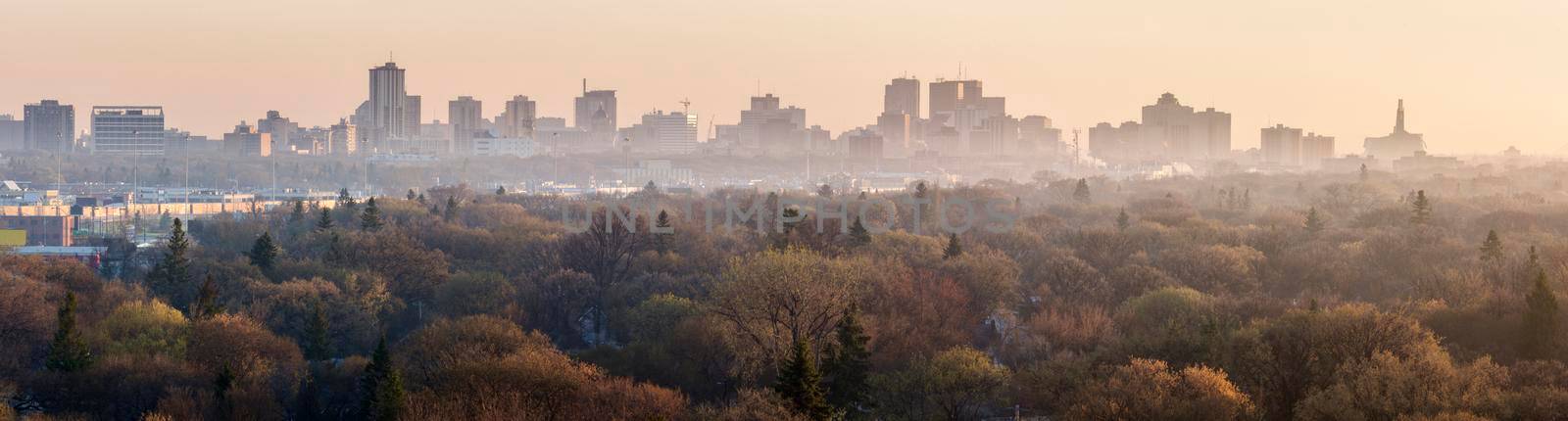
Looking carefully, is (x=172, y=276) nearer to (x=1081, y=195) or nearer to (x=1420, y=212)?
(x=1420, y=212)

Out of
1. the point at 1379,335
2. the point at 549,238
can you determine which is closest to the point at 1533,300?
the point at 1379,335

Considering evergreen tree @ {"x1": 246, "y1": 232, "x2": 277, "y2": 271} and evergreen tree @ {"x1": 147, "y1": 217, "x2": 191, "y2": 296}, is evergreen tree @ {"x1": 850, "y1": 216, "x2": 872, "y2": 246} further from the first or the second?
evergreen tree @ {"x1": 147, "y1": 217, "x2": 191, "y2": 296}

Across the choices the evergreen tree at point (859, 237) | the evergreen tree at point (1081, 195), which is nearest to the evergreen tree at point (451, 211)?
the evergreen tree at point (859, 237)

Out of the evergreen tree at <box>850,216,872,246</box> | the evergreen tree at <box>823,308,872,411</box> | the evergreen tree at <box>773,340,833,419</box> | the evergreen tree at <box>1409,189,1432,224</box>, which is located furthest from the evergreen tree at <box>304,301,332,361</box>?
the evergreen tree at <box>1409,189,1432,224</box>

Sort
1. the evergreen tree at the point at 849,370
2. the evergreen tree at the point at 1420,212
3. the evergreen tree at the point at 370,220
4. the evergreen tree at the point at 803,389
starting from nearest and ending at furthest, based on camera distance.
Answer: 1. the evergreen tree at the point at 803,389
2. the evergreen tree at the point at 849,370
3. the evergreen tree at the point at 1420,212
4. the evergreen tree at the point at 370,220

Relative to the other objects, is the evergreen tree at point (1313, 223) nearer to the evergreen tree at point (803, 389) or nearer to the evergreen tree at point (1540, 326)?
the evergreen tree at point (1540, 326)

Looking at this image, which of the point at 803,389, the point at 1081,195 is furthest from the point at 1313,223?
the point at 803,389
